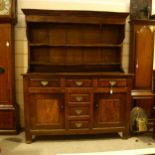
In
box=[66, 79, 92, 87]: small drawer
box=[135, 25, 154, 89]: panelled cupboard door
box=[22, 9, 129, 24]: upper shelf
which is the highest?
box=[22, 9, 129, 24]: upper shelf

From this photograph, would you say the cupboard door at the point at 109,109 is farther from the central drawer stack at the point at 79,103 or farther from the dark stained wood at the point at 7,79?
the dark stained wood at the point at 7,79

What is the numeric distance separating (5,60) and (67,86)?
1020mm

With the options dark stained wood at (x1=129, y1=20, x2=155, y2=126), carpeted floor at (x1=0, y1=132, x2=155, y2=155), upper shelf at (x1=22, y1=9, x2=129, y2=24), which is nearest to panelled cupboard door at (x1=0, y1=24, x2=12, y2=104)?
upper shelf at (x1=22, y1=9, x2=129, y2=24)

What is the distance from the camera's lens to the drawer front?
305cm

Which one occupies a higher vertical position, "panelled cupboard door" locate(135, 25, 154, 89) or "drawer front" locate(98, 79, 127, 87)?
"panelled cupboard door" locate(135, 25, 154, 89)

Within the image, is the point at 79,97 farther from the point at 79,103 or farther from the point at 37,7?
the point at 37,7

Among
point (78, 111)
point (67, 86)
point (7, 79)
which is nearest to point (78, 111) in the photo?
point (78, 111)

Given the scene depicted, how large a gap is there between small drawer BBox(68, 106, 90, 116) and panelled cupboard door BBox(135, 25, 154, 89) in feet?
3.06

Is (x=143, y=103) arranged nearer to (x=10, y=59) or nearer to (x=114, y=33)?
(x=114, y=33)

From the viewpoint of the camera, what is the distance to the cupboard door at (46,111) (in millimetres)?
3006

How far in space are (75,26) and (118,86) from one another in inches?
44.3

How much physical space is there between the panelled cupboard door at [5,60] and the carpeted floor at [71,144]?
24.9 inches

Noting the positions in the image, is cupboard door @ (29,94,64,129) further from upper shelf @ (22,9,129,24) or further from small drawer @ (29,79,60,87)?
upper shelf @ (22,9,129,24)

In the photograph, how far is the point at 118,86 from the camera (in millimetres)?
3088
